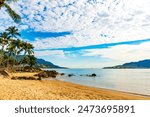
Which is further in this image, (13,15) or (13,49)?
(13,49)

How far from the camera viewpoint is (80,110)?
400 inches

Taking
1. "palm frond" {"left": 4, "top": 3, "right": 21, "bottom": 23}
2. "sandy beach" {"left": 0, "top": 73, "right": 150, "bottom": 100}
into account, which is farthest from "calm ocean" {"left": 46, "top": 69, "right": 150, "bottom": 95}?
"palm frond" {"left": 4, "top": 3, "right": 21, "bottom": 23}

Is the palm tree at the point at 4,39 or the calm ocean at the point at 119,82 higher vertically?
the palm tree at the point at 4,39

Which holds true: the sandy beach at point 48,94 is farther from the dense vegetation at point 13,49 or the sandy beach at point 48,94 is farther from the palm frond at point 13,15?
the dense vegetation at point 13,49

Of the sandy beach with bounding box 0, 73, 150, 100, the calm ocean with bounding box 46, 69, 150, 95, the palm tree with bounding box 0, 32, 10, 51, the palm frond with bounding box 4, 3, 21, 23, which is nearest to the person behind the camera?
the sandy beach with bounding box 0, 73, 150, 100

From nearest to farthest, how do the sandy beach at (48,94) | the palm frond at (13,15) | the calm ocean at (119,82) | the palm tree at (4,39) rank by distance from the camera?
1. the sandy beach at (48,94)
2. the palm frond at (13,15)
3. the calm ocean at (119,82)
4. the palm tree at (4,39)

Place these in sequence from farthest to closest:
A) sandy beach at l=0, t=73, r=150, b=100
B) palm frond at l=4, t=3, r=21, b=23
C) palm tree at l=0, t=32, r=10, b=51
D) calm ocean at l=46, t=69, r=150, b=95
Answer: palm tree at l=0, t=32, r=10, b=51, calm ocean at l=46, t=69, r=150, b=95, palm frond at l=4, t=3, r=21, b=23, sandy beach at l=0, t=73, r=150, b=100

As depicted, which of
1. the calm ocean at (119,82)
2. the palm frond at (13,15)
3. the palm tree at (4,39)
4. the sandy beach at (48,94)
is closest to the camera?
the sandy beach at (48,94)

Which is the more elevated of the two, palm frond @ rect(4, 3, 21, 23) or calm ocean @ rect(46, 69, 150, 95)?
palm frond @ rect(4, 3, 21, 23)

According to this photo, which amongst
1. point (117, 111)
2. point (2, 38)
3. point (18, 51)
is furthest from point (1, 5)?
point (18, 51)

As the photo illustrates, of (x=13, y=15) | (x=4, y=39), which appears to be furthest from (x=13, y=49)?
(x=13, y=15)

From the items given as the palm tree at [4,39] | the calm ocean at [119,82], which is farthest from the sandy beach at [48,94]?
the palm tree at [4,39]

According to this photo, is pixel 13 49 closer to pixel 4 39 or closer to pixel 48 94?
pixel 4 39

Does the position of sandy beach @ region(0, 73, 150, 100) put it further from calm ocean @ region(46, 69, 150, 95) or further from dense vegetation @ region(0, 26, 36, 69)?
dense vegetation @ region(0, 26, 36, 69)
